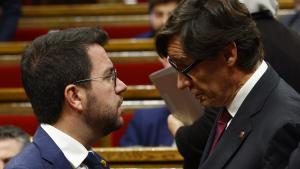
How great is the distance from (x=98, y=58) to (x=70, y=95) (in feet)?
0.27

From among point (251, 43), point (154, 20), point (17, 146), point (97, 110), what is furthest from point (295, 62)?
point (154, 20)

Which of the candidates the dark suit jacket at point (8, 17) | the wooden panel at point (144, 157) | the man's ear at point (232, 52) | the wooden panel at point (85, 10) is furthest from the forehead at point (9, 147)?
the wooden panel at point (85, 10)

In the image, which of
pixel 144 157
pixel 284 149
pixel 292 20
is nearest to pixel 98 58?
pixel 284 149

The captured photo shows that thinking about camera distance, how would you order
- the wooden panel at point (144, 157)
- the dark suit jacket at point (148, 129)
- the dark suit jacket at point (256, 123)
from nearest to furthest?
the dark suit jacket at point (256, 123), the wooden panel at point (144, 157), the dark suit jacket at point (148, 129)

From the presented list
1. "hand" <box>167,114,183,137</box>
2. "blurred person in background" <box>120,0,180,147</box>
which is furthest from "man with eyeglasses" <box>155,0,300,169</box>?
"blurred person in background" <box>120,0,180,147</box>

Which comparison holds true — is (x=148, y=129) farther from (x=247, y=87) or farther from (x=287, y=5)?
(x=287, y=5)

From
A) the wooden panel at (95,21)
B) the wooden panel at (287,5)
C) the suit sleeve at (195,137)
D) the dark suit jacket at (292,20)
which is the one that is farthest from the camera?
the wooden panel at (95,21)

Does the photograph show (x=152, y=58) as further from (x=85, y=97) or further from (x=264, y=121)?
(x=264, y=121)

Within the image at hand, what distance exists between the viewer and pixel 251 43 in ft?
3.56

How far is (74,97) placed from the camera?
120 centimetres

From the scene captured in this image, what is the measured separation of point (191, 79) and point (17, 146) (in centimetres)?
67

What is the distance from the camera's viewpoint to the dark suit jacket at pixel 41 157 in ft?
3.66

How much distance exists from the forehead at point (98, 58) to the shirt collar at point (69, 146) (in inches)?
4.8

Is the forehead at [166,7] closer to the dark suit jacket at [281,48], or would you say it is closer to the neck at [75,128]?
the dark suit jacket at [281,48]
